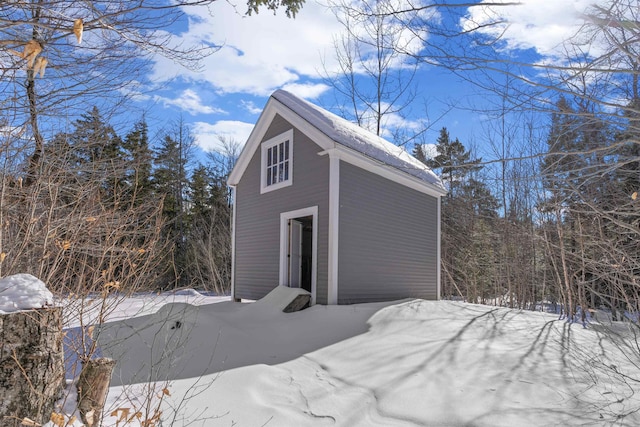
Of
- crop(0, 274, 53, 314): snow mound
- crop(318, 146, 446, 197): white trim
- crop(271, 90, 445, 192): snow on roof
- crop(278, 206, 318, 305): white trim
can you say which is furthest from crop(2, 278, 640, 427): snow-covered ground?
crop(271, 90, 445, 192): snow on roof

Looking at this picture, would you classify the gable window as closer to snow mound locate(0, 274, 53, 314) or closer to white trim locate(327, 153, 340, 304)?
white trim locate(327, 153, 340, 304)

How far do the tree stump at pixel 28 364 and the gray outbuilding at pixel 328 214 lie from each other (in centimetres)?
572

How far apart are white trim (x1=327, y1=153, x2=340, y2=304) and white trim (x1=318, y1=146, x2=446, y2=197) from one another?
20 cm

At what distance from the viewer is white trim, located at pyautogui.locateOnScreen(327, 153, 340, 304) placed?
25.7 ft

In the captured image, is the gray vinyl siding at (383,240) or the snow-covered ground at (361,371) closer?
the snow-covered ground at (361,371)

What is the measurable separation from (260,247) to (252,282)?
0.94 meters

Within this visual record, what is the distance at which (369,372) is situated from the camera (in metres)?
4.55

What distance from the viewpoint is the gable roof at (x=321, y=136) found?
27.6ft

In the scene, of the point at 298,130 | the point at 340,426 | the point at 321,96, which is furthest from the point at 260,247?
the point at 321,96

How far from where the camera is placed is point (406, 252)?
32.8 ft

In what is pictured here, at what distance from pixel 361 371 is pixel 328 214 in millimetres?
3931

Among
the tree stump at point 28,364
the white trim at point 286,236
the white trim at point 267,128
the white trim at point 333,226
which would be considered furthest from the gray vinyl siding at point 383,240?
the tree stump at point 28,364

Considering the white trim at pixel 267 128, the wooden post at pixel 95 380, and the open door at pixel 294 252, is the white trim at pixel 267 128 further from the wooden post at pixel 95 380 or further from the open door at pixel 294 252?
the wooden post at pixel 95 380

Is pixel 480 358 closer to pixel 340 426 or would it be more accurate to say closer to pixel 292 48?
pixel 340 426
